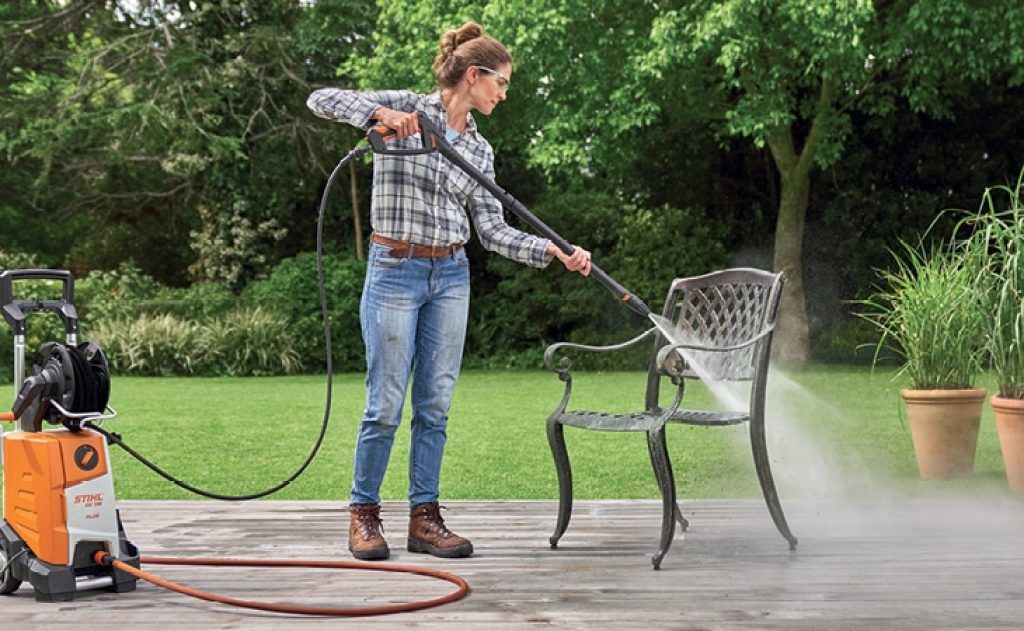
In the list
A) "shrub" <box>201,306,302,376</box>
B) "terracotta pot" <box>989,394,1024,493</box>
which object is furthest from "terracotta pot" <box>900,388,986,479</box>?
"shrub" <box>201,306,302,376</box>

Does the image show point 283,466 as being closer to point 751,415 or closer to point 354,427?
point 354,427

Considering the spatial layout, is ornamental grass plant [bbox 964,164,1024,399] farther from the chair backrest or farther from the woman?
the woman

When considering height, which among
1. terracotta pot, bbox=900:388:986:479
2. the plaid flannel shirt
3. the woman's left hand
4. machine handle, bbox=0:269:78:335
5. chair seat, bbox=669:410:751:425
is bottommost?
terracotta pot, bbox=900:388:986:479

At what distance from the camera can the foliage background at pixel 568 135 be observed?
10898 millimetres

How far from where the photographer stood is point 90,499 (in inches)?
114

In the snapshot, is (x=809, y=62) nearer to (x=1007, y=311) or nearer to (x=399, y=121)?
(x=1007, y=311)

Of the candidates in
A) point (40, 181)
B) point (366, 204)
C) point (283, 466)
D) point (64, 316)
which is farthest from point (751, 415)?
point (40, 181)

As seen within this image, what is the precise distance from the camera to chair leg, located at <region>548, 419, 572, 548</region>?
3543 mm

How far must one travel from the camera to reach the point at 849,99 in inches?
477

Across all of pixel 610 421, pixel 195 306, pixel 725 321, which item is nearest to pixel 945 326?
pixel 725 321

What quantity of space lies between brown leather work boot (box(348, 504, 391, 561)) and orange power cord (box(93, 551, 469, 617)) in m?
0.07

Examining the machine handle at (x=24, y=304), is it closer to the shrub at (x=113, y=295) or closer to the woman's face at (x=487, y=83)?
the woman's face at (x=487, y=83)

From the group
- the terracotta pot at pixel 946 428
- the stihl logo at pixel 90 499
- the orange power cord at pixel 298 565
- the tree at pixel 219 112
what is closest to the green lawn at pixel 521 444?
the terracotta pot at pixel 946 428

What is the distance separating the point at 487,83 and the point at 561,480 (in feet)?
3.78
